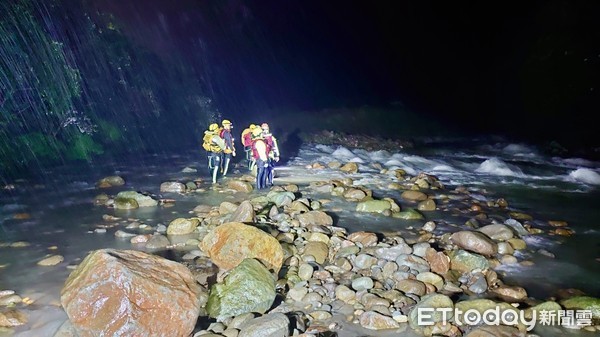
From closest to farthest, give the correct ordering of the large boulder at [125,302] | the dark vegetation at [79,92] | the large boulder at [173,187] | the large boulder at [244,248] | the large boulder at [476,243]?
the large boulder at [125,302] < the large boulder at [244,248] < the large boulder at [476,243] < the large boulder at [173,187] < the dark vegetation at [79,92]

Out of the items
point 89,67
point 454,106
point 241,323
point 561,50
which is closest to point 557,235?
point 241,323

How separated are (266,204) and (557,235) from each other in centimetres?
662

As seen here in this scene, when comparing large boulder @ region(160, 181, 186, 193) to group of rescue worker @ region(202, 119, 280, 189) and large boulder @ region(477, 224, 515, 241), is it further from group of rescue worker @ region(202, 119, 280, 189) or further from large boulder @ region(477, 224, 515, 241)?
large boulder @ region(477, 224, 515, 241)

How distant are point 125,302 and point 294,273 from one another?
277cm

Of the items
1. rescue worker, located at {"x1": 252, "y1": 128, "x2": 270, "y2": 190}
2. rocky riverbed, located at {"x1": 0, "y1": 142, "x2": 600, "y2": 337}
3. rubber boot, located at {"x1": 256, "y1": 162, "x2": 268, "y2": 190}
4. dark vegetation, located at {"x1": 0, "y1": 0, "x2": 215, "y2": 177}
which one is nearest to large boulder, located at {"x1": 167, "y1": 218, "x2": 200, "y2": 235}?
rocky riverbed, located at {"x1": 0, "y1": 142, "x2": 600, "y2": 337}

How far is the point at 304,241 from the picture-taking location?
8.02 meters

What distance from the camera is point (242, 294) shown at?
18.1 ft

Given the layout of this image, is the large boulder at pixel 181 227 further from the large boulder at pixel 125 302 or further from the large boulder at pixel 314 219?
the large boulder at pixel 125 302

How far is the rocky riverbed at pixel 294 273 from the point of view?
4.75 m

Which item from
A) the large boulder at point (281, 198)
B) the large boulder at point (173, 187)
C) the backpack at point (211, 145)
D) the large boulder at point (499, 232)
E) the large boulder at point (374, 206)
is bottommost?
the large boulder at point (499, 232)

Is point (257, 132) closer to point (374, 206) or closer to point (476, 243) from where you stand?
point (374, 206)

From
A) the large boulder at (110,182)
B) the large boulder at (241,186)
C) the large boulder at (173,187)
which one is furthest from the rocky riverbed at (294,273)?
the large boulder at (110,182)

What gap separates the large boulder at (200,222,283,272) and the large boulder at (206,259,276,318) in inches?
33.1

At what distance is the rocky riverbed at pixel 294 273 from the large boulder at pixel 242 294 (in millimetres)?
15
